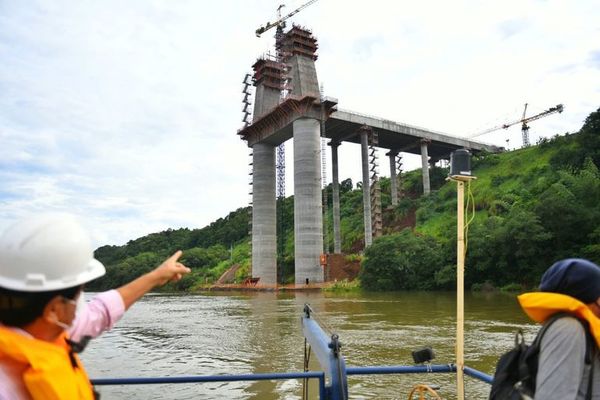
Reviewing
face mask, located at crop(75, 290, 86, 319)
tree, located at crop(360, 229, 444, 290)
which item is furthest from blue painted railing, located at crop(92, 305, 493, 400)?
tree, located at crop(360, 229, 444, 290)

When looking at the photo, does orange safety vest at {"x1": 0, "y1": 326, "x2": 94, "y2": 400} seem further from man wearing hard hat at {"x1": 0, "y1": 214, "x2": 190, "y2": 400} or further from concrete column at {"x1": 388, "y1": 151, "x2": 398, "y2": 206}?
concrete column at {"x1": 388, "y1": 151, "x2": 398, "y2": 206}

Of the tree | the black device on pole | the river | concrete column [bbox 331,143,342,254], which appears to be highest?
concrete column [bbox 331,143,342,254]

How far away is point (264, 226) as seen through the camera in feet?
156

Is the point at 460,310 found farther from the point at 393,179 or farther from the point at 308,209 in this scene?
the point at 393,179

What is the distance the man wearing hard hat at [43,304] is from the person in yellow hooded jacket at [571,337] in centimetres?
157

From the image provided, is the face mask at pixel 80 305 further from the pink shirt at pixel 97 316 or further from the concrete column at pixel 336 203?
the concrete column at pixel 336 203

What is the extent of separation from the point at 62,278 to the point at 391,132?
181 feet

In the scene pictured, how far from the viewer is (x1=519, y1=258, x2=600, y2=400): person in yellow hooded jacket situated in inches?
65.0

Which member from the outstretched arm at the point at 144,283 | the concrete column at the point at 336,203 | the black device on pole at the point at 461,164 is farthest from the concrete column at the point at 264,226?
the outstretched arm at the point at 144,283

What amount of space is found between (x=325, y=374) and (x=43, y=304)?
2028 millimetres

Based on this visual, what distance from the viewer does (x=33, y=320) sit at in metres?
1.38

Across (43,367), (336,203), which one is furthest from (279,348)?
(336,203)

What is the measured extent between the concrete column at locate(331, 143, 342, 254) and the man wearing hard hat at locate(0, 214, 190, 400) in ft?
167

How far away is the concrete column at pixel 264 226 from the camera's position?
47125 millimetres
